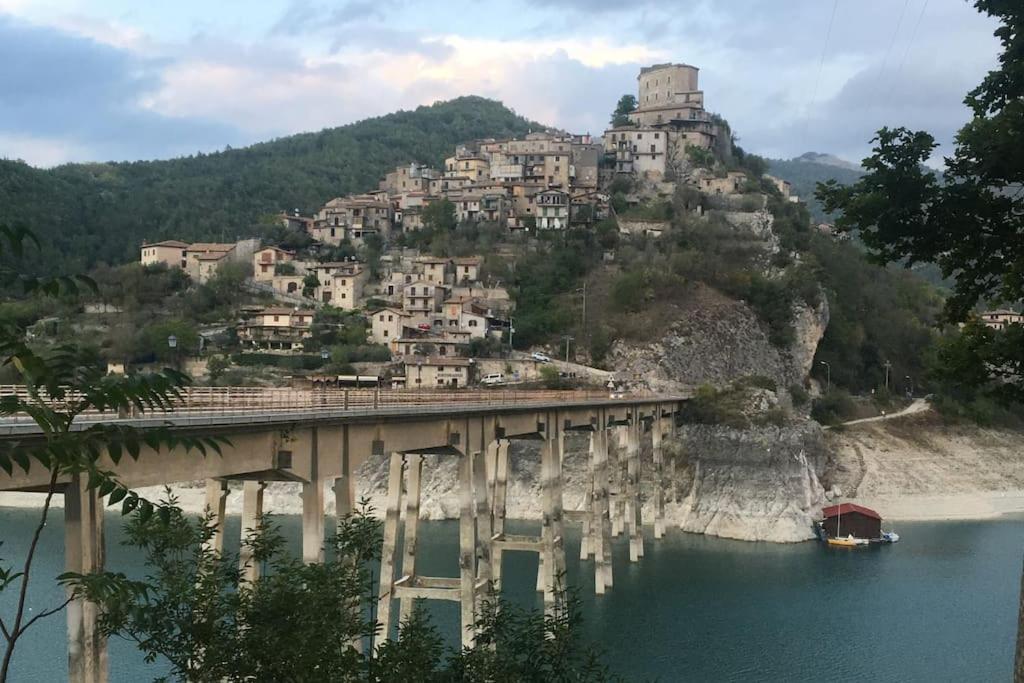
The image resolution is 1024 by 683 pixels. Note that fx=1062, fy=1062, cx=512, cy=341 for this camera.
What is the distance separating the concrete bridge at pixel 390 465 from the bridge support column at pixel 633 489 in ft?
0.45

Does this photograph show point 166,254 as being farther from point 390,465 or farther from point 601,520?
point 390,465

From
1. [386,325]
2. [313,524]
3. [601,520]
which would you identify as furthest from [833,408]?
[313,524]

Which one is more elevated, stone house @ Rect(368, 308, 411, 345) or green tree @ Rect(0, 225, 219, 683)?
green tree @ Rect(0, 225, 219, 683)

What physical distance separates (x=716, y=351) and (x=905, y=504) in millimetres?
18874

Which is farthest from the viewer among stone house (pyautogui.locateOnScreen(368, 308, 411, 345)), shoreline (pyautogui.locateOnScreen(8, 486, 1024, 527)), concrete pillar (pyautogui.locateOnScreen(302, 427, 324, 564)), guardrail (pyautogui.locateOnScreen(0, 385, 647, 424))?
stone house (pyautogui.locateOnScreen(368, 308, 411, 345))

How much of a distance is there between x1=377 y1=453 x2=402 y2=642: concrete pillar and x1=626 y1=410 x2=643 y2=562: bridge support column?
22971 mm

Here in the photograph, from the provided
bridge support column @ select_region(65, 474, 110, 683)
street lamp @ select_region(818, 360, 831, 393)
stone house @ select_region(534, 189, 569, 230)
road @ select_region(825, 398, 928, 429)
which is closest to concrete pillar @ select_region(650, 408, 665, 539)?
road @ select_region(825, 398, 928, 429)

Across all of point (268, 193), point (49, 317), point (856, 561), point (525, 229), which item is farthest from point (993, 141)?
point (268, 193)

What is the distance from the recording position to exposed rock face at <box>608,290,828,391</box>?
83.9 meters

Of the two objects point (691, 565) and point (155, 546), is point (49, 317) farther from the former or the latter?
point (155, 546)

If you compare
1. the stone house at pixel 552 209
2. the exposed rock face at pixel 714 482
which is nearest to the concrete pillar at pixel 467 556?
the exposed rock face at pixel 714 482

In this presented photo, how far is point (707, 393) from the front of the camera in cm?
7719

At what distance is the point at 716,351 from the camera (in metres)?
86.9

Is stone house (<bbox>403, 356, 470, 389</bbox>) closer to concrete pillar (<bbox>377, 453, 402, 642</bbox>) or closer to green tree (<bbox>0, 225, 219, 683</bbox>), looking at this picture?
concrete pillar (<bbox>377, 453, 402, 642</bbox>)
